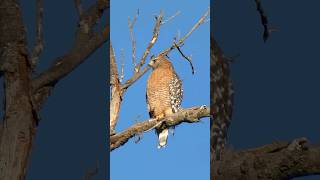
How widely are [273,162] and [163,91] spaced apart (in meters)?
4.18

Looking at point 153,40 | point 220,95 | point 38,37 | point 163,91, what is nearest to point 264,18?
point 220,95

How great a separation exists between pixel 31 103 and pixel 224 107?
61 cm

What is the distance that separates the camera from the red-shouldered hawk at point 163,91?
4.79 metres

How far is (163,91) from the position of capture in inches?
210

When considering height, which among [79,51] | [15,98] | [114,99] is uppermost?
[114,99]

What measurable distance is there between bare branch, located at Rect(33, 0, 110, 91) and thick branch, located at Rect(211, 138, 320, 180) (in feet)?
1.21

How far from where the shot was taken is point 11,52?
122 cm

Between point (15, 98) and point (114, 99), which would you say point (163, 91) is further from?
point (15, 98)

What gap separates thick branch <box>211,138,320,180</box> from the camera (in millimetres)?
1140

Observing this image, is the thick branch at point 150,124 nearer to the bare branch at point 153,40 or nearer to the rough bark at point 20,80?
the bare branch at point 153,40

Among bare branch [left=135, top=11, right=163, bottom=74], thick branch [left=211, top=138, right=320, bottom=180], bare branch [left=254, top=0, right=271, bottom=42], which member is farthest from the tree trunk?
bare branch [left=135, top=11, right=163, bottom=74]

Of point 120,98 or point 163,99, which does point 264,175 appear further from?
point 163,99

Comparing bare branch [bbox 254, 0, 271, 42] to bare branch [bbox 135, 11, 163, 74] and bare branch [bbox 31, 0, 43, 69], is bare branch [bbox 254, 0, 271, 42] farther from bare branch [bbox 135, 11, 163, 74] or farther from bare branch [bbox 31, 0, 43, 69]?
bare branch [bbox 135, 11, 163, 74]

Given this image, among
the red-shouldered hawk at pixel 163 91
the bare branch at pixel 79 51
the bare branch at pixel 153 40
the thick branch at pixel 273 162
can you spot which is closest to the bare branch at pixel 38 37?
the bare branch at pixel 79 51
